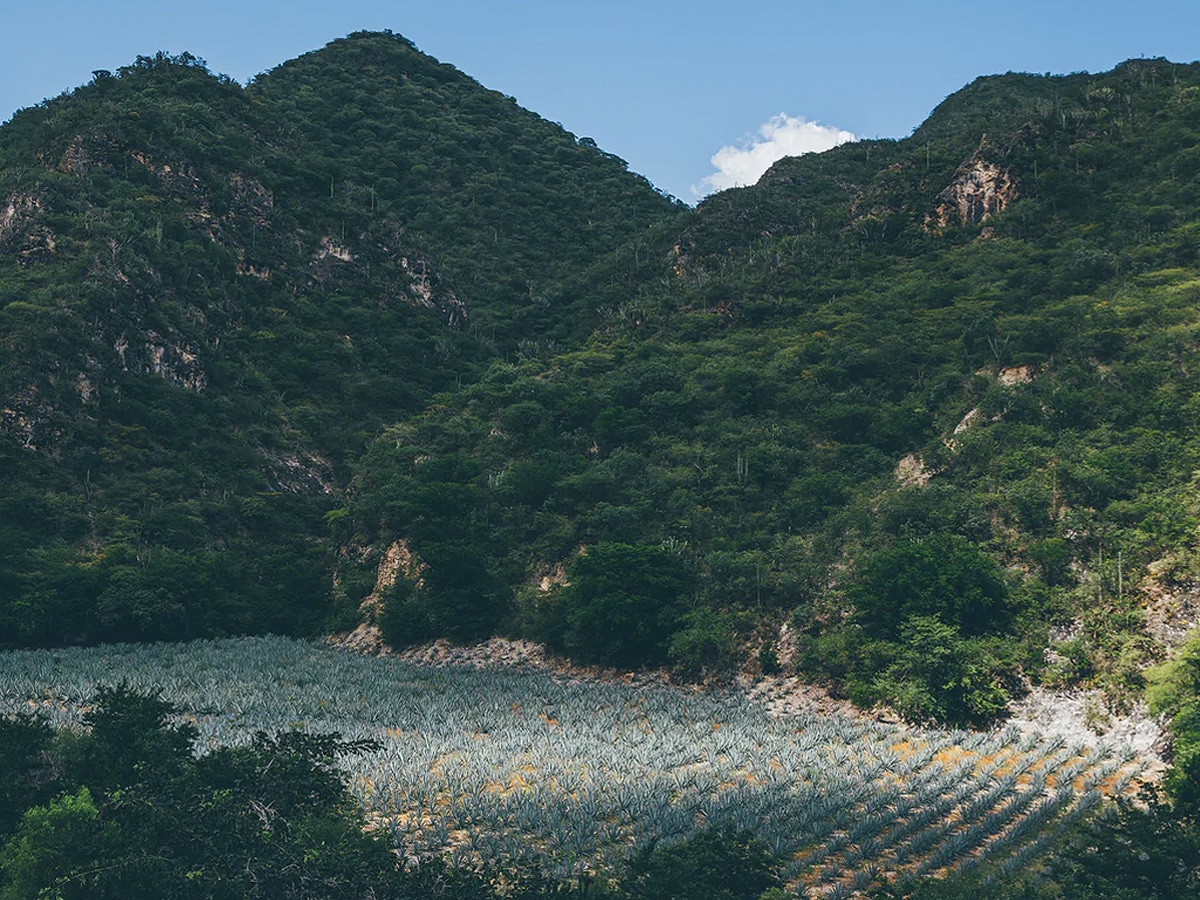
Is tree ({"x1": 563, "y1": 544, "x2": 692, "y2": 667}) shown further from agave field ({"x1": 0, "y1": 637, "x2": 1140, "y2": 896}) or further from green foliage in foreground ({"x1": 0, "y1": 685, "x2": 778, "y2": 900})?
green foliage in foreground ({"x1": 0, "y1": 685, "x2": 778, "y2": 900})

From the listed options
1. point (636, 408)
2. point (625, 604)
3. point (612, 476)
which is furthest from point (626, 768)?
point (636, 408)

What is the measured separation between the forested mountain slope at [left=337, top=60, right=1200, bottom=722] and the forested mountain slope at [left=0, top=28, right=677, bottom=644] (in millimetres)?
6886

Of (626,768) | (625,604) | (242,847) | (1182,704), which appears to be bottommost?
(626,768)

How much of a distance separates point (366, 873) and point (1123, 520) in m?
32.2

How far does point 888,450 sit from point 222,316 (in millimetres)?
48580

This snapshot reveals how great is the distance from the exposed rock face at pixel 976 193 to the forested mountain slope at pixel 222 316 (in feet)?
99.4

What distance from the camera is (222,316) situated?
238ft

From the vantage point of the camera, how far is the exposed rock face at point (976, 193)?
67.8 meters

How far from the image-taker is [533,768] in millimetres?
25781

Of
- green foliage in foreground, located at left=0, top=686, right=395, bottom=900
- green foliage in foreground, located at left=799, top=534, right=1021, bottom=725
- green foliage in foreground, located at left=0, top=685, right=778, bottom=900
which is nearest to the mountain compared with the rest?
green foliage in foreground, located at left=799, top=534, right=1021, bottom=725

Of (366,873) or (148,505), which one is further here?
(148,505)

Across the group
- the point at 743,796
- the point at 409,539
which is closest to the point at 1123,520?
the point at 743,796

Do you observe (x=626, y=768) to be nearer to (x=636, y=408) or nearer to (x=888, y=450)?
(x=888, y=450)

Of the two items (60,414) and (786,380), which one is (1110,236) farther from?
(60,414)
